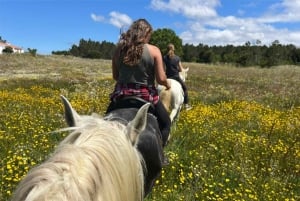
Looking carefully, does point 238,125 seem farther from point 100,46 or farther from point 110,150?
point 100,46

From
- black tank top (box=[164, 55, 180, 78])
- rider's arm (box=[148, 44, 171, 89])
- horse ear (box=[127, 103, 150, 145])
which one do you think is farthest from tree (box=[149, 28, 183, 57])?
horse ear (box=[127, 103, 150, 145])

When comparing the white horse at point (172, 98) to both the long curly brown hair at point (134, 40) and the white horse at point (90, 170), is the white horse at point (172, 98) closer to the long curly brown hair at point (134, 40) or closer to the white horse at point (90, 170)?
the long curly brown hair at point (134, 40)

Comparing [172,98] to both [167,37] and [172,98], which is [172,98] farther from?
[167,37]

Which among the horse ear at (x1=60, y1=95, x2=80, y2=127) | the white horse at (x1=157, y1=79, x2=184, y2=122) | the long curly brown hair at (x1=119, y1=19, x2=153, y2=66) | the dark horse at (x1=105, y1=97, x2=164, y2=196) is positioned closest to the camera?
the horse ear at (x1=60, y1=95, x2=80, y2=127)

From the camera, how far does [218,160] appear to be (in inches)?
306

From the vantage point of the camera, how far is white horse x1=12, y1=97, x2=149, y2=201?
192 centimetres

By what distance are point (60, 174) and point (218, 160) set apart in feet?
19.8

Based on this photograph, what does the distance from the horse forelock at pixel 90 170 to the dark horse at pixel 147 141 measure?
1.10 meters

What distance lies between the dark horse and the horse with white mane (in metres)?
1.02

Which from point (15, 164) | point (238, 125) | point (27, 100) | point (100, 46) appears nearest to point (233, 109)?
point (238, 125)

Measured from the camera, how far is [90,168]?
2078mm

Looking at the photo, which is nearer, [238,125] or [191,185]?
[191,185]

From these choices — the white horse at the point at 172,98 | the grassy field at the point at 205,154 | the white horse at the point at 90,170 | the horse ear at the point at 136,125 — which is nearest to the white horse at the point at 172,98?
the white horse at the point at 172,98

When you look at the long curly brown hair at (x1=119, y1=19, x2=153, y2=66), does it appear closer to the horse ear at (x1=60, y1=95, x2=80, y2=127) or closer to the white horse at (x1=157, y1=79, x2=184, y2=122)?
the horse ear at (x1=60, y1=95, x2=80, y2=127)
